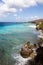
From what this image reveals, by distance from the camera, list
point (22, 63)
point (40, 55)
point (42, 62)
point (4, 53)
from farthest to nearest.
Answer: point (4, 53), point (22, 63), point (40, 55), point (42, 62)

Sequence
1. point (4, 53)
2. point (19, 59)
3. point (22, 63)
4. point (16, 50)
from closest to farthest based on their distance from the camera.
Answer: point (22, 63)
point (19, 59)
point (4, 53)
point (16, 50)

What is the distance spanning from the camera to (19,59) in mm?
23094

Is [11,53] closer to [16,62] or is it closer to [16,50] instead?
[16,50]

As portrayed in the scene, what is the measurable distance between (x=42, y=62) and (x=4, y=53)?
9.59m

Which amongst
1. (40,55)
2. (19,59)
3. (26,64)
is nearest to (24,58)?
(19,59)

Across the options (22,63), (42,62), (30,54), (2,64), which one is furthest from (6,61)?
(42,62)

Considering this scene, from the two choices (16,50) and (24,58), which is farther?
(16,50)

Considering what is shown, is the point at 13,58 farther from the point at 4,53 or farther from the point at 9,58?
the point at 4,53

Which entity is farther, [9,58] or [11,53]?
[11,53]

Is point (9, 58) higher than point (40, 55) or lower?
lower

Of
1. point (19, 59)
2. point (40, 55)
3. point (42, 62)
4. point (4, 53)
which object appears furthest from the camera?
point (4, 53)

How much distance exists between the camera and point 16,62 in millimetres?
21734

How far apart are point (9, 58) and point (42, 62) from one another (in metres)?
6.94

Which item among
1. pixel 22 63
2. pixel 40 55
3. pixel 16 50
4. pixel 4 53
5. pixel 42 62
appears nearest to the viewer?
pixel 42 62
